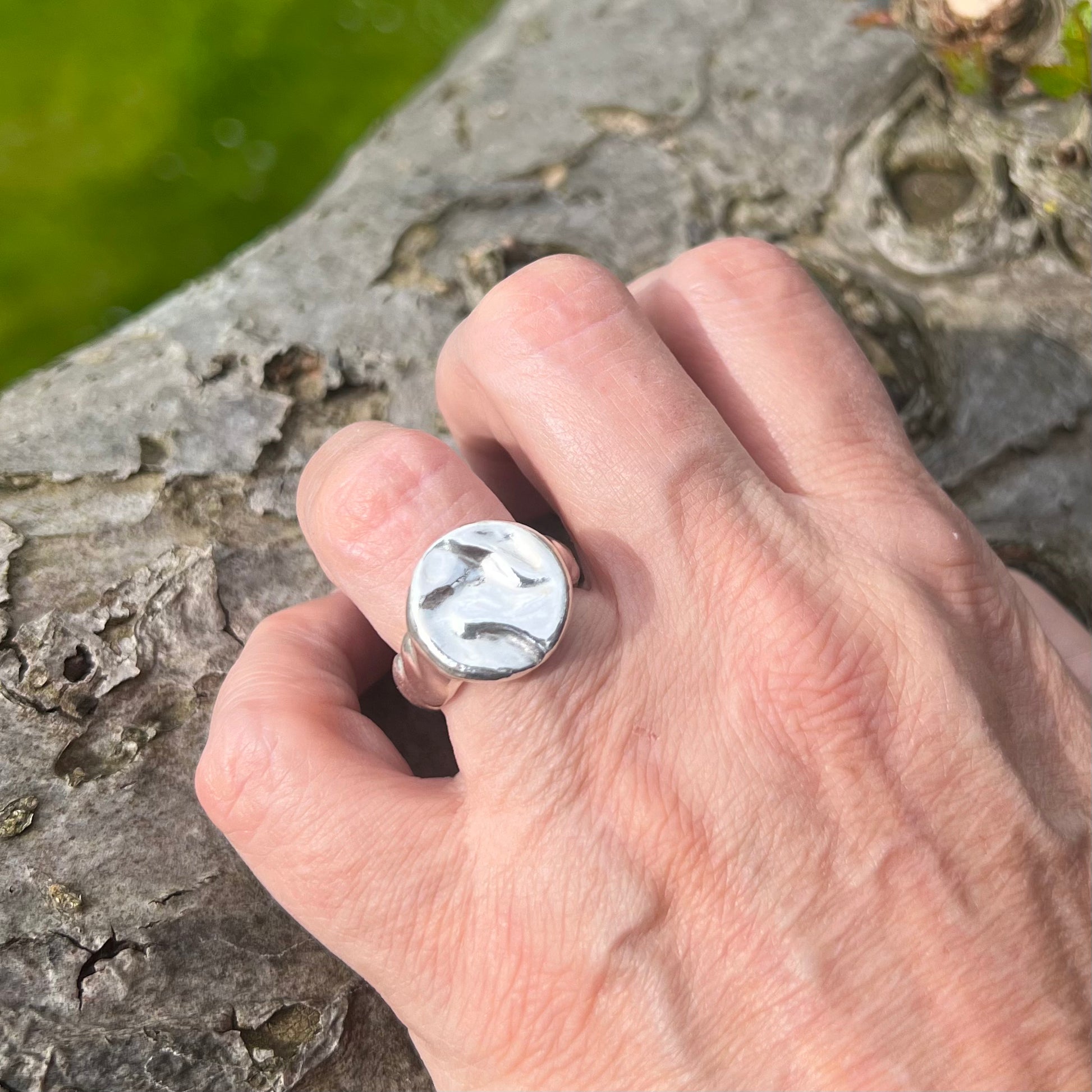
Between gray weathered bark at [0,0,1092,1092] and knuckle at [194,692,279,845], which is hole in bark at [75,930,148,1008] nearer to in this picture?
gray weathered bark at [0,0,1092,1092]

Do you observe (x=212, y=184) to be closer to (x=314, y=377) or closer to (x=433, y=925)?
(x=314, y=377)

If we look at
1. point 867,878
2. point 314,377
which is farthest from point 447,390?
point 867,878

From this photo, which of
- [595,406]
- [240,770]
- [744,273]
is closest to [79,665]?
[240,770]

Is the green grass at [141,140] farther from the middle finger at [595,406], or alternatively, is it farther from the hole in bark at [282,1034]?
the hole in bark at [282,1034]

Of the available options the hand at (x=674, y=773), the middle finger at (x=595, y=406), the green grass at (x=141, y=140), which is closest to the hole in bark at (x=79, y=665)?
the hand at (x=674, y=773)

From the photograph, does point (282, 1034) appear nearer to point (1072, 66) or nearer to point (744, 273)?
point (744, 273)

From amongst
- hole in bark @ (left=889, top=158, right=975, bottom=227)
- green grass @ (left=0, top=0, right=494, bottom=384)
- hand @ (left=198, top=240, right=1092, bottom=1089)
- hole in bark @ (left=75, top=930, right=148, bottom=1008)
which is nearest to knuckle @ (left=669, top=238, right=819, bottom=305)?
hand @ (left=198, top=240, right=1092, bottom=1089)
